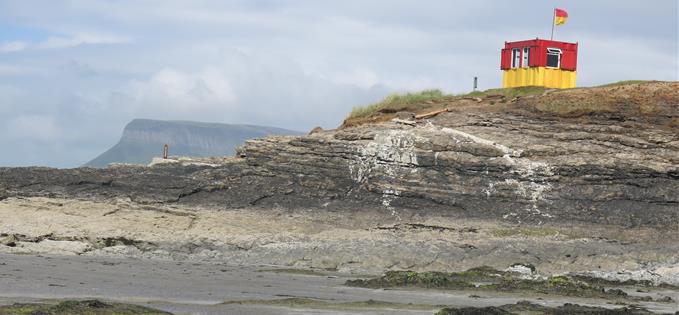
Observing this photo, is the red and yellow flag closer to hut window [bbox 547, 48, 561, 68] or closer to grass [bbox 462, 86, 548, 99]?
hut window [bbox 547, 48, 561, 68]

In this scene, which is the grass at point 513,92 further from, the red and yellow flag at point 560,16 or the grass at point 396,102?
the red and yellow flag at point 560,16

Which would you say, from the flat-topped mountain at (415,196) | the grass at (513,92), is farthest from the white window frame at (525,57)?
the flat-topped mountain at (415,196)

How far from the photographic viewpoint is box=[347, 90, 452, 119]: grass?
3881cm

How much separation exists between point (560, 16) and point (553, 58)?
2.74 meters

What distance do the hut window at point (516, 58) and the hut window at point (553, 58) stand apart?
1224 millimetres

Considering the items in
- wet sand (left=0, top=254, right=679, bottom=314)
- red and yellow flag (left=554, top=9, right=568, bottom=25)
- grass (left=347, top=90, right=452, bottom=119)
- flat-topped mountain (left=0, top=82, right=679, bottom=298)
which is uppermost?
red and yellow flag (left=554, top=9, right=568, bottom=25)

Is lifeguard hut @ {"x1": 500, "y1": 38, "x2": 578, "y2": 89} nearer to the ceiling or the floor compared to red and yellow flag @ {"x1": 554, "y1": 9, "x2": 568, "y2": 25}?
nearer to the floor

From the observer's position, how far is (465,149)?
34.7 metres

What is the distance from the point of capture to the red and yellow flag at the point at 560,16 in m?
44.7

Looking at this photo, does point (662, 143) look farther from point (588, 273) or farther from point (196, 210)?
point (196, 210)

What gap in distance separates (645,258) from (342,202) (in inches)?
376

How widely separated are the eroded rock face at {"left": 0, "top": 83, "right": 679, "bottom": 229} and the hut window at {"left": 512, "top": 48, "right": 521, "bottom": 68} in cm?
703

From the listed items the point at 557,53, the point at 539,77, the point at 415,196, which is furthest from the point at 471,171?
the point at 557,53

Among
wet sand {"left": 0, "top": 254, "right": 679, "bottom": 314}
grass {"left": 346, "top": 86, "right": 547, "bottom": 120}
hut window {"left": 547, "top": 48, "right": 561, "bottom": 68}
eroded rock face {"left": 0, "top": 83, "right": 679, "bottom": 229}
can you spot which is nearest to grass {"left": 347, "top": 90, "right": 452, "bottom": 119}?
grass {"left": 346, "top": 86, "right": 547, "bottom": 120}
